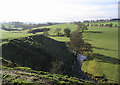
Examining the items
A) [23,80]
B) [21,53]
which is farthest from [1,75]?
[21,53]

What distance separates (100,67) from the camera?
4041 cm

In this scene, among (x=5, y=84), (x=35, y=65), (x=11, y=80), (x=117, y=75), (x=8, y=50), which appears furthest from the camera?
(x=8, y=50)

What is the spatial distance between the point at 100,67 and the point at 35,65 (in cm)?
2586

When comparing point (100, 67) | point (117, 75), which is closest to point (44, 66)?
point (100, 67)

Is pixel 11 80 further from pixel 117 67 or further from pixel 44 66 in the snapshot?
pixel 117 67

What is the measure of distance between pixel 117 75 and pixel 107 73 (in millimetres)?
3130

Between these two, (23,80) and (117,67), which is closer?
(23,80)

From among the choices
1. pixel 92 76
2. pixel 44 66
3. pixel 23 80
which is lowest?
pixel 92 76

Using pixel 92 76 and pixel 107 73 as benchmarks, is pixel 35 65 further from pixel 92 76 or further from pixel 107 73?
pixel 107 73

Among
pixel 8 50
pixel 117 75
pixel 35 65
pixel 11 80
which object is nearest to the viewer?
pixel 11 80

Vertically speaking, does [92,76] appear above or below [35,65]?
below

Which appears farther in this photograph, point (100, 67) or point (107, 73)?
point (100, 67)

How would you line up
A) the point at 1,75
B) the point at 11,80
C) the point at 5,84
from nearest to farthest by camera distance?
the point at 5,84 → the point at 11,80 → the point at 1,75

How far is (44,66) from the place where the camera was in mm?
36812
